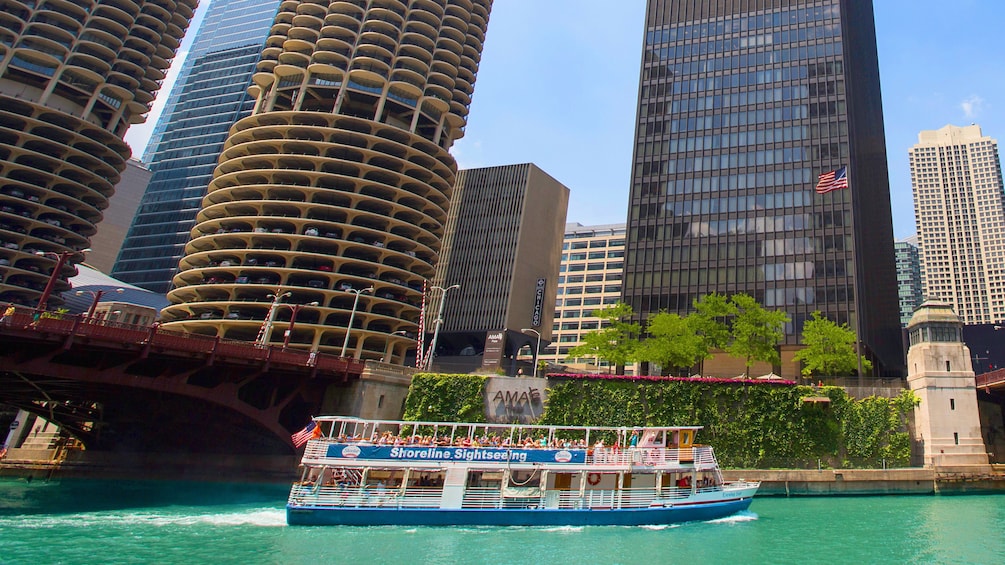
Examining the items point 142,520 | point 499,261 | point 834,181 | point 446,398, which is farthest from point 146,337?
point 499,261

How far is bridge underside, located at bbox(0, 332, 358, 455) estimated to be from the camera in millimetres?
42750

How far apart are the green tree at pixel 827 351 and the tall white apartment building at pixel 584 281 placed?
9046cm

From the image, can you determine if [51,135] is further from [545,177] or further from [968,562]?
[968,562]

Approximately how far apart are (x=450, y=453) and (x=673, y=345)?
38.7m

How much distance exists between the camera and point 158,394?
5497 centimetres

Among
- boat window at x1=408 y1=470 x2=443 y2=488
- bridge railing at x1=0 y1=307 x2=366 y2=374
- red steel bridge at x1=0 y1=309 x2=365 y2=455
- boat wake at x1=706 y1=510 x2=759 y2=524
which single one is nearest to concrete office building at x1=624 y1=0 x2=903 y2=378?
boat wake at x1=706 y1=510 x2=759 y2=524

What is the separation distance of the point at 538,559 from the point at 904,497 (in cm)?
3997

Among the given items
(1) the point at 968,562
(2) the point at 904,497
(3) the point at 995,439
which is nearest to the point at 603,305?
(3) the point at 995,439

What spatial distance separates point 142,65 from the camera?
429ft

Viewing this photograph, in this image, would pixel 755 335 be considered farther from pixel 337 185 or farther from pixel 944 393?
pixel 337 185

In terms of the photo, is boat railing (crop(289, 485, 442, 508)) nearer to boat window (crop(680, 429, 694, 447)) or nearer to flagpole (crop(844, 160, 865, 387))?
boat window (crop(680, 429, 694, 447))

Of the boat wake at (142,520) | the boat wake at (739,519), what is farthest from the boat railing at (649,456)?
the boat wake at (142,520)

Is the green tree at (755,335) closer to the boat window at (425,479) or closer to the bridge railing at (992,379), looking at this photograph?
the bridge railing at (992,379)

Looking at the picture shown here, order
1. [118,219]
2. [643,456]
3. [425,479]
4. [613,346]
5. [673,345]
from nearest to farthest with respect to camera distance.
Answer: [425,479] < [643,456] < [673,345] < [613,346] < [118,219]
